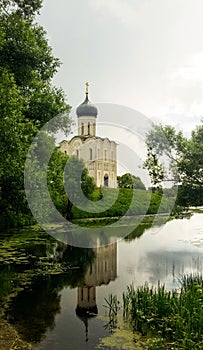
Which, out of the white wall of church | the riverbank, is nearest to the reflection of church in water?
the riverbank

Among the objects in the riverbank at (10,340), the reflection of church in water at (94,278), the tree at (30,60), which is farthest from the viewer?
the tree at (30,60)

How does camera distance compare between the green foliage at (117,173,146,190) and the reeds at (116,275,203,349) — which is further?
the green foliage at (117,173,146,190)

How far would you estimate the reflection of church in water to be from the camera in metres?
9.00

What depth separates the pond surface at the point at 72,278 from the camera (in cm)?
754

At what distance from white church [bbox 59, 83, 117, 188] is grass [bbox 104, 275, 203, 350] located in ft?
146

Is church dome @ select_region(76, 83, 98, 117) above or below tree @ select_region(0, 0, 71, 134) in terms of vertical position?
above

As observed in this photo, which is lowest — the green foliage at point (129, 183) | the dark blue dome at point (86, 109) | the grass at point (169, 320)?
the grass at point (169, 320)

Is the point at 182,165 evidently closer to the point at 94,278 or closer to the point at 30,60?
the point at 94,278

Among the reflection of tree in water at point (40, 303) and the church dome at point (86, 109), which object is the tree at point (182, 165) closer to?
the reflection of tree in water at point (40, 303)

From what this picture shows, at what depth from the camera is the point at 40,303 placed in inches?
367

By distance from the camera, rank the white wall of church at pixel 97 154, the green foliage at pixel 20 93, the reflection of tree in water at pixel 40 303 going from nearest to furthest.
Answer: the reflection of tree in water at pixel 40 303 → the green foliage at pixel 20 93 → the white wall of church at pixel 97 154

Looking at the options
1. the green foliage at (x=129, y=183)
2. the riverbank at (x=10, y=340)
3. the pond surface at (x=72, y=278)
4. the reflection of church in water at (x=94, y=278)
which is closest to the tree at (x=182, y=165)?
the pond surface at (x=72, y=278)

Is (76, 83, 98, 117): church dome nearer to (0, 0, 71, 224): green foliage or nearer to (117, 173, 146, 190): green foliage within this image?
(117, 173, 146, 190): green foliage

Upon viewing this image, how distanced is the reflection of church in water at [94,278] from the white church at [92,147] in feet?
116
